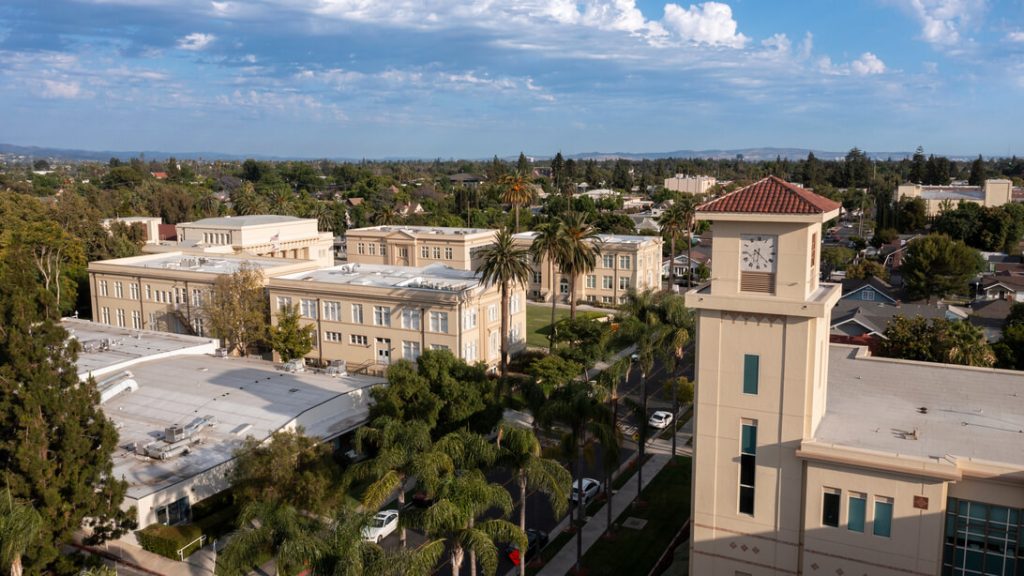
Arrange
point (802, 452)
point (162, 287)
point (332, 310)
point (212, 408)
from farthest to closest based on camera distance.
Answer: point (162, 287)
point (332, 310)
point (212, 408)
point (802, 452)

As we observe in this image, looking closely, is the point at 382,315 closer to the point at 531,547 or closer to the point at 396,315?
the point at 396,315

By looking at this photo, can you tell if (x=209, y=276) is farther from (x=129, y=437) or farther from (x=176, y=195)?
(x=176, y=195)

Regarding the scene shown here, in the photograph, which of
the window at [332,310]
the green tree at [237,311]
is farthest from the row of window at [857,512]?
the green tree at [237,311]

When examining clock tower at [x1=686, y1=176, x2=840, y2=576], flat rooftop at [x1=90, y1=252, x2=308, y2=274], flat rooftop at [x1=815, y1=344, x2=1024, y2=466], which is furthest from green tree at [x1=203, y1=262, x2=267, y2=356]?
flat rooftop at [x1=815, y1=344, x2=1024, y2=466]

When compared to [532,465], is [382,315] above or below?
below

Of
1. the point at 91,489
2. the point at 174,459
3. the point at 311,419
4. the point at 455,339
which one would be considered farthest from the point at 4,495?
the point at 455,339

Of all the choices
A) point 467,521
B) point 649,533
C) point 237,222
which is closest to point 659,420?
point 649,533

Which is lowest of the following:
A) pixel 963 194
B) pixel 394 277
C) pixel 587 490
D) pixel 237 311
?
pixel 587 490
